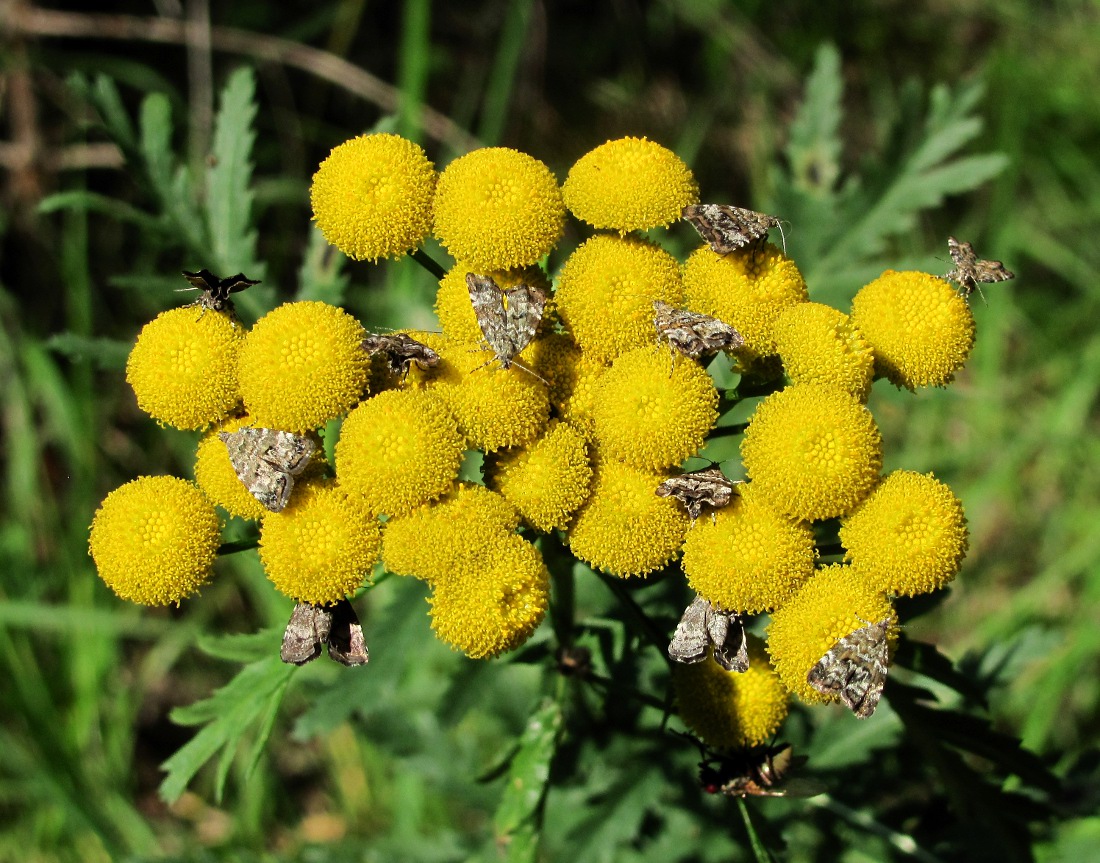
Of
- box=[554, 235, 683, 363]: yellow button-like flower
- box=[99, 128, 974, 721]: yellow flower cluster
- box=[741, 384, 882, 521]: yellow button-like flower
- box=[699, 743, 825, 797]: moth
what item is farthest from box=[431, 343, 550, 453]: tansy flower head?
box=[699, 743, 825, 797]: moth

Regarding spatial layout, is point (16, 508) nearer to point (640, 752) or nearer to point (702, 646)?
point (640, 752)

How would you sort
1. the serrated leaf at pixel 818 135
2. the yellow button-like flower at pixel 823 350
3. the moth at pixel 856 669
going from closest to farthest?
the moth at pixel 856 669 → the yellow button-like flower at pixel 823 350 → the serrated leaf at pixel 818 135

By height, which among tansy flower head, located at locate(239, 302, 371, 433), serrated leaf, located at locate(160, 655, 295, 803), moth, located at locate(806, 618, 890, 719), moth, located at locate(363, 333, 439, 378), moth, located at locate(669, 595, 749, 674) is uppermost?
moth, located at locate(363, 333, 439, 378)

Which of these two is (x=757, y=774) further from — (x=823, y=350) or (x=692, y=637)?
(x=823, y=350)

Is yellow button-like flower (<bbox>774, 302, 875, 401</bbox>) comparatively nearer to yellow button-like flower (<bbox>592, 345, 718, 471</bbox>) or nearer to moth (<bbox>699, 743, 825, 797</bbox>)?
yellow button-like flower (<bbox>592, 345, 718, 471</bbox>)

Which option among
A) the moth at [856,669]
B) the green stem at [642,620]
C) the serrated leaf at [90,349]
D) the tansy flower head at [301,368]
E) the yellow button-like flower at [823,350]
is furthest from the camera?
the serrated leaf at [90,349]

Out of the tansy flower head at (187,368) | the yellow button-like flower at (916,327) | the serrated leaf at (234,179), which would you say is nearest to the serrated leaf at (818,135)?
the yellow button-like flower at (916,327)

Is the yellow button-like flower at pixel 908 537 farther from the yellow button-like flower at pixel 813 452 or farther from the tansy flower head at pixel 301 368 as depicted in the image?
the tansy flower head at pixel 301 368
